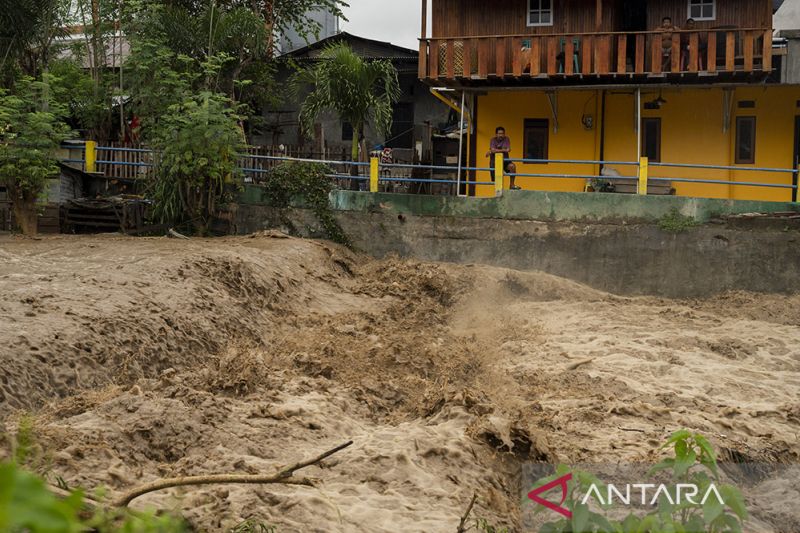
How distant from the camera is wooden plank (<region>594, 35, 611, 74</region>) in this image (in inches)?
788

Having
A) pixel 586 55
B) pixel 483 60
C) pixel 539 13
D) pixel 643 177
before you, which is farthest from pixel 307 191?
pixel 539 13

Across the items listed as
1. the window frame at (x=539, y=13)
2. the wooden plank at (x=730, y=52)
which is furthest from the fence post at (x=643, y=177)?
the window frame at (x=539, y=13)

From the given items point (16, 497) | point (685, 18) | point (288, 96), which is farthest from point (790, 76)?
point (16, 497)

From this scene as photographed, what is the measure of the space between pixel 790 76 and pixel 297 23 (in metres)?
Answer: 14.5

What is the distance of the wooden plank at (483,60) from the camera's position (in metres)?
20.7

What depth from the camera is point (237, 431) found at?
7508 mm

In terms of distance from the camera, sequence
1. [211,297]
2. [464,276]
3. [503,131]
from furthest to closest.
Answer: [503,131] → [464,276] → [211,297]

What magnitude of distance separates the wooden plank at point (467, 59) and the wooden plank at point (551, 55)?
67.7 inches

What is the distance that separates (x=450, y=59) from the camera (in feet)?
69.1

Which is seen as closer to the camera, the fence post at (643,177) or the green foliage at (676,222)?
the green foliage at (676,222)

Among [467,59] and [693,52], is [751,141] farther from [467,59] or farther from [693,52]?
[467,59]

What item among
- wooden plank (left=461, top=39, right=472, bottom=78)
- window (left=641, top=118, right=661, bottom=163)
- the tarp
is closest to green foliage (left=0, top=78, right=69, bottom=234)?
wooden plank (left=461, top=39, right=472, bottom=78)

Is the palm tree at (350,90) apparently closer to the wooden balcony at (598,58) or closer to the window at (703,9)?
the wooden balcony at (598,58)

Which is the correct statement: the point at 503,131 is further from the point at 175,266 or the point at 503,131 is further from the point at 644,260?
the point at 175,266
